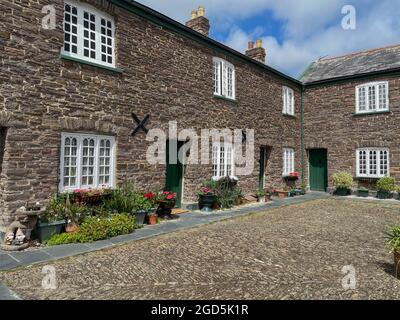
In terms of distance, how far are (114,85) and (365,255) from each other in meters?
7.64

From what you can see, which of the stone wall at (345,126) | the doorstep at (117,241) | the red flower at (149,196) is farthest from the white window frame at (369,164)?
the red flower at (149,196)

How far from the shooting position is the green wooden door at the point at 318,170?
18.7m

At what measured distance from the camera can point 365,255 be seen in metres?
6.51

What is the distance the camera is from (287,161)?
17891 mm

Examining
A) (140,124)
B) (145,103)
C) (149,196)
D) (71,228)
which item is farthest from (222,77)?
(71,228)

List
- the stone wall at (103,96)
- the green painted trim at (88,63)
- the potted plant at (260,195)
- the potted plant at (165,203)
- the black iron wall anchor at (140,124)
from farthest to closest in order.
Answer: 1. the potted plant at (260,195)
2. the potted plant at (165,203)
3. the black iron wall anchor at (140,124)
4. the green painted trim at (88,63)
5. the stone wall at (103,96)

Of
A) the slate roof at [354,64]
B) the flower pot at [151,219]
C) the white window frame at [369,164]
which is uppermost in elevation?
the slate roof at [354,64]

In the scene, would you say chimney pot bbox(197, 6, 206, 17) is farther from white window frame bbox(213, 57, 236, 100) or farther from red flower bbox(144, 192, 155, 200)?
red flower bbox(144, 192, 155, 200)

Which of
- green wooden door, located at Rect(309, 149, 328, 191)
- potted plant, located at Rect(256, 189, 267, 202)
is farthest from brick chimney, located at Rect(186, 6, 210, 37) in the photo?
green wooden door, located at Rect(309, 149, 328, 191)

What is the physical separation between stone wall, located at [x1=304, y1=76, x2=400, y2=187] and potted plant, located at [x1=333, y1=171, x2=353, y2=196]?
22.7 inches

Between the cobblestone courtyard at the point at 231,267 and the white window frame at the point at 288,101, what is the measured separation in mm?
10101

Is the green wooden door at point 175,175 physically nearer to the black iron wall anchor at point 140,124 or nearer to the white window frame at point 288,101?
the black iron wall anchor at point 140,124

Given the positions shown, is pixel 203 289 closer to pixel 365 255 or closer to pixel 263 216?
pixel 365 255
